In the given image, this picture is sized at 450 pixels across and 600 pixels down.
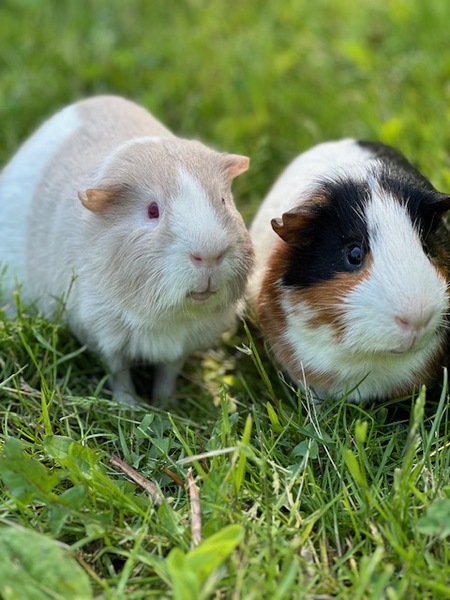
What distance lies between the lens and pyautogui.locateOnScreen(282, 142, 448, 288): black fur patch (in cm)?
327

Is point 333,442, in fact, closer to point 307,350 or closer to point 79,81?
point 307,350

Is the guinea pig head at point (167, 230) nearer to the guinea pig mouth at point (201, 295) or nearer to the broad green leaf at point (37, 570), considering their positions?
the guinea pig mouth at point (201, 295)

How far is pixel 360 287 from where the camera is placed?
3.12 metres

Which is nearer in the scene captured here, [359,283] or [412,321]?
[412,321]

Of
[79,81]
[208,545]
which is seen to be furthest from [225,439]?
[79,81]

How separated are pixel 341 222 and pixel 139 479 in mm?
1359

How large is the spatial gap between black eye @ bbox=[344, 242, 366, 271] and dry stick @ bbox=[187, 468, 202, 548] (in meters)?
1.05

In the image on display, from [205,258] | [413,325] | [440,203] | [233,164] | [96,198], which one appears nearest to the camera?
[413,325]

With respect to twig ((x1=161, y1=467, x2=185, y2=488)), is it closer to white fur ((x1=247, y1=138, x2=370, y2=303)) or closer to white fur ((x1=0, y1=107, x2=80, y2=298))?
white fur ((x1=247, y1=138, x2=370, y2=303))

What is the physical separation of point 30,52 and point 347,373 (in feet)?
13.7

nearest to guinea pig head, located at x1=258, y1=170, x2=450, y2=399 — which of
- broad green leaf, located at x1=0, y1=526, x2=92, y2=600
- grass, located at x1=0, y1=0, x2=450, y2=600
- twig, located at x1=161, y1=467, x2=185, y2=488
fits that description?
grass, located at x1=0, y1=0, x2=450, y2=600

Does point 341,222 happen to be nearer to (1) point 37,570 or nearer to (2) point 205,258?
(2) point 205,258

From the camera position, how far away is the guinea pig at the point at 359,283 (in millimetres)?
3070

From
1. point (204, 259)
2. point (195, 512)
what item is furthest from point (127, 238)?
point (195, 512)
